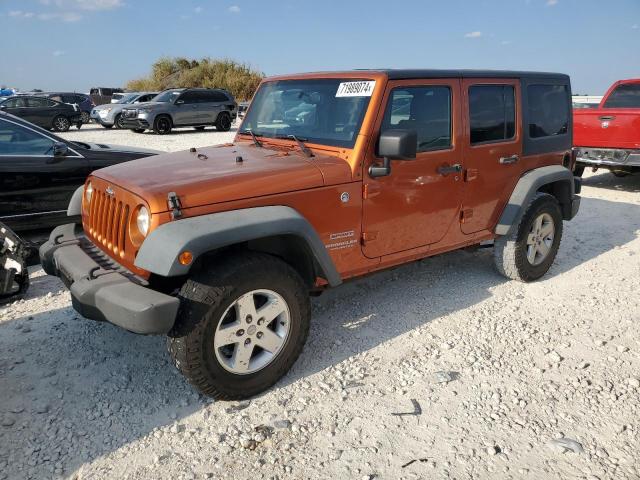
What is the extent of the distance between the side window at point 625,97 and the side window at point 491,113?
21.3ft

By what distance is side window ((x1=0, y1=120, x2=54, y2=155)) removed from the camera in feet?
17.2

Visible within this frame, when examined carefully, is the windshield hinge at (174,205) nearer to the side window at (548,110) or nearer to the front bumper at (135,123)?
the side window at (548,110)

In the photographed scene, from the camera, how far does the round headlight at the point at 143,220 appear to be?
274 centimetres

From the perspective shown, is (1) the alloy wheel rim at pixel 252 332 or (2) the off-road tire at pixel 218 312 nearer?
(2) the off-road tire at pixel 218 312

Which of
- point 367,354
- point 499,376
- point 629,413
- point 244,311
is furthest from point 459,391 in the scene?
point 244,311

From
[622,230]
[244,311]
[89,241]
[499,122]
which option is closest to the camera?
[244,311]

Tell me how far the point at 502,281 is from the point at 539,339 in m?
1.18

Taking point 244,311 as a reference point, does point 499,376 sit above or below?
below

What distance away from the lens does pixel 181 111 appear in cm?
1923

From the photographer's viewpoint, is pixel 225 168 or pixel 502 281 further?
pixel 502 281

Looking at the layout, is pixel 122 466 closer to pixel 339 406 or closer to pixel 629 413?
pixel 339 406

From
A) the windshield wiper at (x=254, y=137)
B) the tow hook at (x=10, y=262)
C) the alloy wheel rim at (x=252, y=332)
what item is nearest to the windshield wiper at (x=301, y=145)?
the windshield wiper at (x=254, y=137)

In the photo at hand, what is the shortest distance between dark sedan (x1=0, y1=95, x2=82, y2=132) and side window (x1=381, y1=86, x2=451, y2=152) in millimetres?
19063

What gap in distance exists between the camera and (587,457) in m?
2.58
